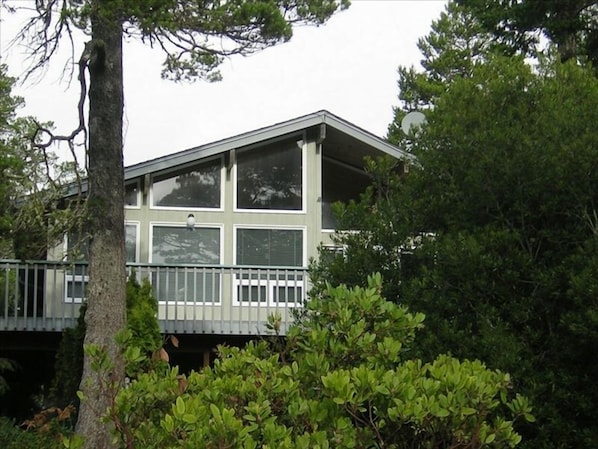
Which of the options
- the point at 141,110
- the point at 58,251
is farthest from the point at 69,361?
the point at 141,110

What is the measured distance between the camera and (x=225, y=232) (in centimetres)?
1614

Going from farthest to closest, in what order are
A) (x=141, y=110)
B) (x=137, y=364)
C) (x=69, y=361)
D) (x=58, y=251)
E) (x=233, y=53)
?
1. (x=141, y=110)
2. (x=58, y=251)
3. (x=69, y=361)
4. (x=233, y=53)
5. (x=137, y=364)

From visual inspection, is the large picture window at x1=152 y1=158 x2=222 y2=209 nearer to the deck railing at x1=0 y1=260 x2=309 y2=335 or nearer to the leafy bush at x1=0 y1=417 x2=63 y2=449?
the deck railing at x1=0 y1=260 x2=309 y2=335

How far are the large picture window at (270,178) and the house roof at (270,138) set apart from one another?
0.42 metres

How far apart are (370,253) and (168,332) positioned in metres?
7.26

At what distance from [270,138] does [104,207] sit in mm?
4875

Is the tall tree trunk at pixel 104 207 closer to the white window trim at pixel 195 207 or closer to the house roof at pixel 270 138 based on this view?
the house roof at pixel 270 138

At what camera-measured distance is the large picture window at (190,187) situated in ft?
52.7

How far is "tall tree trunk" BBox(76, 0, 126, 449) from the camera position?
1165 centimetres

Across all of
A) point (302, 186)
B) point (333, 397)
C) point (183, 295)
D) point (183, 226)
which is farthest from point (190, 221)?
point (333, 397)

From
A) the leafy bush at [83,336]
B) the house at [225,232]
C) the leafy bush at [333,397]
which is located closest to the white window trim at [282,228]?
the house at [225,232]

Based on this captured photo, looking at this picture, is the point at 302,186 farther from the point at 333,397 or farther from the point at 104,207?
the point at 333,397

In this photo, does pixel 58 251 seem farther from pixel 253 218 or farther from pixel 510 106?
pixel 510 106

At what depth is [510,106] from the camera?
323 inches
